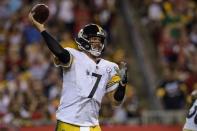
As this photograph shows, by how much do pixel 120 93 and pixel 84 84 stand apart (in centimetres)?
41

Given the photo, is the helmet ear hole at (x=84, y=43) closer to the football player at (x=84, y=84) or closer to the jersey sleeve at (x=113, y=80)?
the football player at (x=84, y=84)

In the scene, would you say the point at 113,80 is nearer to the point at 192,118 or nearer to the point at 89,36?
the point at 89,36

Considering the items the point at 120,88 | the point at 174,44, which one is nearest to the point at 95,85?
the point at 120,88

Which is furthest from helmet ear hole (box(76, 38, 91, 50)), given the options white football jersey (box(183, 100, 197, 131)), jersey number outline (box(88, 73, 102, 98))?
white football jersey (box(183, 100, 197, 131))

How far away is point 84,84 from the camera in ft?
29.2

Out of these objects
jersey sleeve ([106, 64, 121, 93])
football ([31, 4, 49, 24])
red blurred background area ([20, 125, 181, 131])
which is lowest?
red blurred background area ([20, 125, 181, 131])

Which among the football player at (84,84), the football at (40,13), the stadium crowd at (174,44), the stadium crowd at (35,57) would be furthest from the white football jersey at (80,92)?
the stadium crowd at (174,44)

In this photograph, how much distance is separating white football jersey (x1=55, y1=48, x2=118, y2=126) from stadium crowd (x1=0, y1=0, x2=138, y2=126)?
5.47 meters

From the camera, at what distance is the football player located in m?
8.85

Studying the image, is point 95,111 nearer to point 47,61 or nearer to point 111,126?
point 111,126

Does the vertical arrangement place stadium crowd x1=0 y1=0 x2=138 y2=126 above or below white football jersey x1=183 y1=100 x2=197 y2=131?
above

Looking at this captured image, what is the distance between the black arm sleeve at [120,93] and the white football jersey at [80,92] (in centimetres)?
18

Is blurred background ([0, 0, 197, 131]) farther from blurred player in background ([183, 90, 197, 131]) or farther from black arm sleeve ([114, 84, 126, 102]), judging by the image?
black arm sleeve ([114, 84, 126, 102])

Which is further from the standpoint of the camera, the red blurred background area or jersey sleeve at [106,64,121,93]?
the red blurred background area
